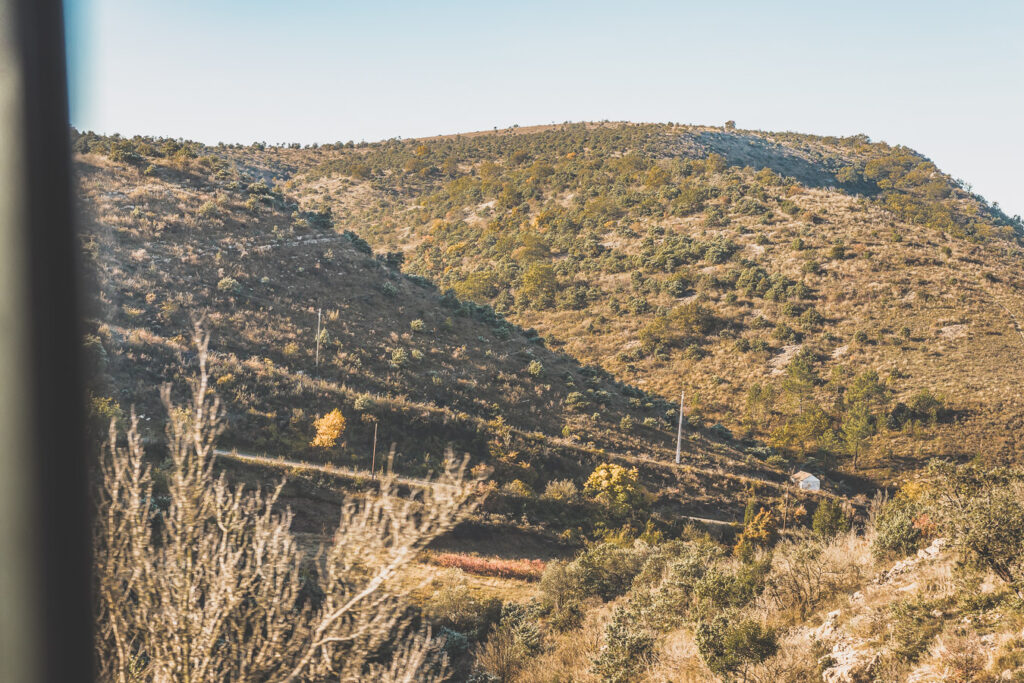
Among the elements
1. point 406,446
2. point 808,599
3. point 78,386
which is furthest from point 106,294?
point 808,599

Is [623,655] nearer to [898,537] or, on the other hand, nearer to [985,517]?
[985,517]

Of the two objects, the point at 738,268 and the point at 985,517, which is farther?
the point at 738,268

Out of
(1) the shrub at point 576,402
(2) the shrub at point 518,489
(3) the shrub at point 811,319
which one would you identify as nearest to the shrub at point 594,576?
(2) the shrub at point 518,489

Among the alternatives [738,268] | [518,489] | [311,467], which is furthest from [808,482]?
[738,268]

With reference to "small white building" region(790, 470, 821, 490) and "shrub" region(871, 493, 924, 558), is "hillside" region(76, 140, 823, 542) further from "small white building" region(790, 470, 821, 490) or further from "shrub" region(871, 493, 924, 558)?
"shrub" region(871, 493, 924, 558)

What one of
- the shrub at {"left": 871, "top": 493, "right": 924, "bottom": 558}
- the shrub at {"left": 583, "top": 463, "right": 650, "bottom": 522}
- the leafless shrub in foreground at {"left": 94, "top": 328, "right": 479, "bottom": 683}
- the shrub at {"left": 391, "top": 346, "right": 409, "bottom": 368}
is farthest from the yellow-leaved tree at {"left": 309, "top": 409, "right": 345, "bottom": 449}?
the shrub at {"left": 871, "top": 493, "right": 924, "bottom": 558}

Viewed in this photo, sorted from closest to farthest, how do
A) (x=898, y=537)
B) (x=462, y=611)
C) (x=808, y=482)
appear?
(x=898, y=537) → (x=462, y=611) → (x=808, y=482)

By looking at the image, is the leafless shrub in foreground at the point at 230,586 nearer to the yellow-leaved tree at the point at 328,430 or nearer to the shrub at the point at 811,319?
the yellow-leaved tree at the point at 328,430

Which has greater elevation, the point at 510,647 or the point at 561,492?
the point at 510,647

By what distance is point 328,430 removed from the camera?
23.5 meters

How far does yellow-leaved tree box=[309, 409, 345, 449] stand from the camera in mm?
23016

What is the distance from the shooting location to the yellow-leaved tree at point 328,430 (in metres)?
23.0

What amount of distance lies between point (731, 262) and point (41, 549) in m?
63.8

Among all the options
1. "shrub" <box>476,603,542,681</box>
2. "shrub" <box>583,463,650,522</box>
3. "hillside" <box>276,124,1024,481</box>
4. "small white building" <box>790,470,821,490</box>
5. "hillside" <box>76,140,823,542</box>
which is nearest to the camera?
"shrub" <box>476,603,542,681</box>
